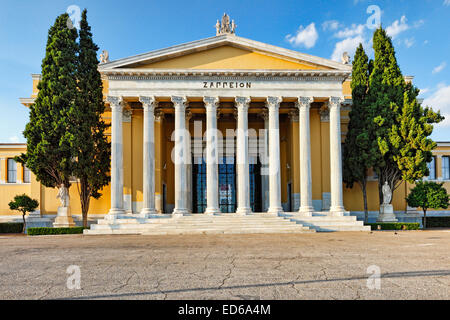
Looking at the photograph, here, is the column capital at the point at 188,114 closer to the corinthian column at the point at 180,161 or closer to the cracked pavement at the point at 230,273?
the corinthian column at the point at 180,161

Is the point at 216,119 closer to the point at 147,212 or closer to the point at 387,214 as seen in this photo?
the point at 147,212

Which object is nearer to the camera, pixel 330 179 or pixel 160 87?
pixel 160 87

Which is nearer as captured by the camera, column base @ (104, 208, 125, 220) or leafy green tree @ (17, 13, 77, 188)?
column base @ (104, 208, 125, 220)

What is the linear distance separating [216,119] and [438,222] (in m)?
21.2

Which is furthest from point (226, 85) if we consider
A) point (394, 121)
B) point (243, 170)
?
point (394, 121)

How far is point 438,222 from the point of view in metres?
31.2

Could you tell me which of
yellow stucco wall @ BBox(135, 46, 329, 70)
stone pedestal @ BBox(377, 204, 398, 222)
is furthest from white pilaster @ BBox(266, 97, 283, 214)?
stone pedestal @ BBox(377, 204, 398, 222)

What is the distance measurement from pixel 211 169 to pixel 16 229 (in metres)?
17.7

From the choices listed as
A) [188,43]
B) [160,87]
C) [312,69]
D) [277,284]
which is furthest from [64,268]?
[312,69]

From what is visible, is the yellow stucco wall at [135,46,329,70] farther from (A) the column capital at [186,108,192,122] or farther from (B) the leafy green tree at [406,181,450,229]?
(B) the leafy green tree at [406,181,450,229]

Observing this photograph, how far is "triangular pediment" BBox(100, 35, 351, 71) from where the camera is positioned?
2544 cm

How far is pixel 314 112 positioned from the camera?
28.9 meters

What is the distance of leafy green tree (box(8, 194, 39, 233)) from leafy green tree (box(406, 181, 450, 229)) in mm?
29462

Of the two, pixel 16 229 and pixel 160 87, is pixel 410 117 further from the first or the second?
pixel 16 229
